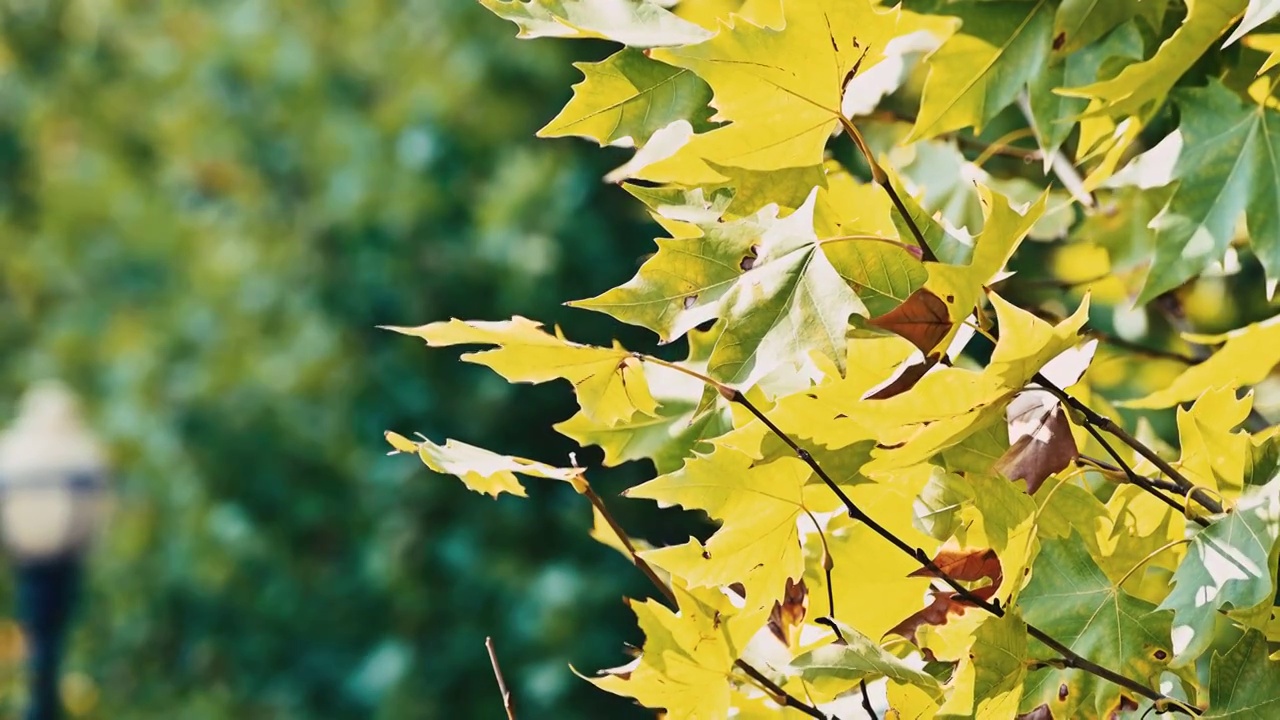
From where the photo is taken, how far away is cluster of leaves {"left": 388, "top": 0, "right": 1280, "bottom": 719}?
23.2 inches

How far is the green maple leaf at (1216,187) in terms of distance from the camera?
2.49 feet

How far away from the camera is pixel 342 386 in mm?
5789

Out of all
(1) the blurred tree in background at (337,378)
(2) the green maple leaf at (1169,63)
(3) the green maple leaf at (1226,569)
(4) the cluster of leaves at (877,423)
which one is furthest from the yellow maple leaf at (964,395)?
(1) the blurred tree in background at (337,378)

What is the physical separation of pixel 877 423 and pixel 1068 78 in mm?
340

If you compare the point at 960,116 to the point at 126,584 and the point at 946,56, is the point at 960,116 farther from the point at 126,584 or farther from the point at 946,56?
the point at 126,584

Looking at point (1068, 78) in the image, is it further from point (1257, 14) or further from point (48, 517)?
point (48, 517)

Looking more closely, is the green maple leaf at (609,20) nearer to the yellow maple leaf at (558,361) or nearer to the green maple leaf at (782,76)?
the green maple leaf at (782,76)

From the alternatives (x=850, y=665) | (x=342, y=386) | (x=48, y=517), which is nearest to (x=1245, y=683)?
(x=850, y=665)

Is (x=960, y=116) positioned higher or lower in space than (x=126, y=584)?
higher

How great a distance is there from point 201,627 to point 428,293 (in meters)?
2.08

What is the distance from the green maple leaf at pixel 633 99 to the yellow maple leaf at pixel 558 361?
0.12 m

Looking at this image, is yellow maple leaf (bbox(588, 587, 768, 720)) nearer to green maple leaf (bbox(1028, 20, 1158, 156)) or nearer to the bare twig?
the bare twig

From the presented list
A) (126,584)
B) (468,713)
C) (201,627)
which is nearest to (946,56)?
(468,713)

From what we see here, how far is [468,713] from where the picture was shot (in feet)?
18.8
